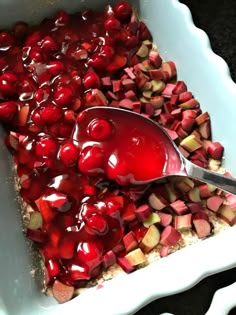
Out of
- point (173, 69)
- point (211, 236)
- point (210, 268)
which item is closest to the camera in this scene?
point (210, 268)

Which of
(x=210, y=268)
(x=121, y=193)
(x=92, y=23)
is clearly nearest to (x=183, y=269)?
(x=210, y=268)

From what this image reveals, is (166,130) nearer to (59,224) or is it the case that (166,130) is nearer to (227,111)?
(227,111)

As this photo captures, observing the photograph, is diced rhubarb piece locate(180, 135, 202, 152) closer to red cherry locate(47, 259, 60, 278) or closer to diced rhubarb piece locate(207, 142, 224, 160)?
diced rhubarb piece locate(207, 142, 224, 160)

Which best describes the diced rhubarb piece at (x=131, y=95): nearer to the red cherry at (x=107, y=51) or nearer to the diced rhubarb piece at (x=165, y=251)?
the red cherry at (x=107, y=51)

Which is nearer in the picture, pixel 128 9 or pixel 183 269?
pixel 183 269

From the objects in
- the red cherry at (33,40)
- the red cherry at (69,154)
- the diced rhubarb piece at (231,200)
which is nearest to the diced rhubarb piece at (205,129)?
the diced rhubarb piece at (231,200)

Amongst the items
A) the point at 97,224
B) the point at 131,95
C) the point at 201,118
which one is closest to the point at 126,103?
the point at 131,95
